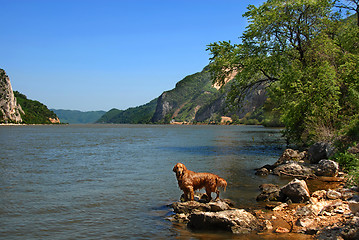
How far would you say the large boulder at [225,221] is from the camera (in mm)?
9328

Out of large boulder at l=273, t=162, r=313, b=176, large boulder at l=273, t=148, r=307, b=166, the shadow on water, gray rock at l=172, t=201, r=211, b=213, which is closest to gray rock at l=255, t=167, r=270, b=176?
large boulder at l=273, t=162, r=313, b=176

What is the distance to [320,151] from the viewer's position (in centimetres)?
2114

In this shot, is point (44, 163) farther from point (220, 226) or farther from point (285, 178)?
point (220, 226)

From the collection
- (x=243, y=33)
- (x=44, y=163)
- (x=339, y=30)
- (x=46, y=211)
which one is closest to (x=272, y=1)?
(x=243, y=33)

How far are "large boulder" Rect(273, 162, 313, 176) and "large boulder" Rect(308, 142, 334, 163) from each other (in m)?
3.01

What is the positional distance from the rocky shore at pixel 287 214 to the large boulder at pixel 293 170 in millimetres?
5511

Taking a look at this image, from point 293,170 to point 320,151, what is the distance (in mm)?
3957

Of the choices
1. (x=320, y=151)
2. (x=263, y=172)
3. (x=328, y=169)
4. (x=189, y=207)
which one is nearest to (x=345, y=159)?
(x=328, y=169)

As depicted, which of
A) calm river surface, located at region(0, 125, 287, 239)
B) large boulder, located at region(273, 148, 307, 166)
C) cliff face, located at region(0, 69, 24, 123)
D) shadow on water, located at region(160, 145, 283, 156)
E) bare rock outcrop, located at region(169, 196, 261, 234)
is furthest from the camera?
cliff face, located at region(0, 69, 24, 123)

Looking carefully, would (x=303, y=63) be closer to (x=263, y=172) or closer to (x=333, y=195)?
(x=263, y=172)

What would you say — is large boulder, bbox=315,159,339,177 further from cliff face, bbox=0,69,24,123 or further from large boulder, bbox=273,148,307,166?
cliff face, bbox=0,69,24,123

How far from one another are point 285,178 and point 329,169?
228 cm

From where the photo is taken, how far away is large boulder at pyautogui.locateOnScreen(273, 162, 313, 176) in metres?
17.6

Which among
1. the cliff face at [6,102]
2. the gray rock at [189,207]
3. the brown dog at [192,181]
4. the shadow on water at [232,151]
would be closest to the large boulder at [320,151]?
the shadow on water at [232,151]
